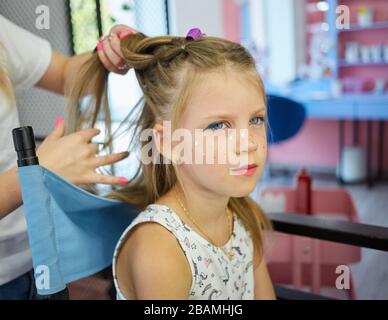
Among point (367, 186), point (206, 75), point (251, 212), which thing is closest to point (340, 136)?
point (367, 186)

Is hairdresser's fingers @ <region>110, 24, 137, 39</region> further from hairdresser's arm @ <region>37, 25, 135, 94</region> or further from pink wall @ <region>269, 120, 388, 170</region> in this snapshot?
pink wall @ <region>269, 120, 388, 170</region>

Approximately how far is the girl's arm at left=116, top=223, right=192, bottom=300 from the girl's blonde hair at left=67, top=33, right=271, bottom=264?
101 mm

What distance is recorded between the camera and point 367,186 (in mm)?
3508

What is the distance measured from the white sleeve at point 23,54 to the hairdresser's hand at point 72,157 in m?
0.13

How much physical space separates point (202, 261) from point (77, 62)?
0.37m

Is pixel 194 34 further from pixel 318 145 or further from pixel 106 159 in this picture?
pixel 318 145

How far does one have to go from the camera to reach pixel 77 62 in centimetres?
75

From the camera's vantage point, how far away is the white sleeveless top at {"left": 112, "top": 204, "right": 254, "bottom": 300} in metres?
0.72

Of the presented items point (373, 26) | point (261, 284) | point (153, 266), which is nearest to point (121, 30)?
point (153, 266)

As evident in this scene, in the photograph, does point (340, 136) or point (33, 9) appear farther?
point (340, 136)

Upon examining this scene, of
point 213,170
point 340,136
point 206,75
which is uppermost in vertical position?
point 206,75

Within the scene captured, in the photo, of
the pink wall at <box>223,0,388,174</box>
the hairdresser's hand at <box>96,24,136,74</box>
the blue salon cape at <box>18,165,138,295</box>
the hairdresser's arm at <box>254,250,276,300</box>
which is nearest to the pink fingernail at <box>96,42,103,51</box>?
the hairdresser's hand at <box>96,24,136,74</box>
